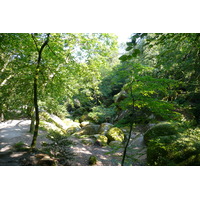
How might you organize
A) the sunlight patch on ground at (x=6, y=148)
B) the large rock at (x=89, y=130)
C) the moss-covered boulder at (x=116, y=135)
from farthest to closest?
the large rock at (x=89, y=130)
the moss-covered boulder at (x=116, y=135)
the sunlight patch on ground at (x=6, y=148)

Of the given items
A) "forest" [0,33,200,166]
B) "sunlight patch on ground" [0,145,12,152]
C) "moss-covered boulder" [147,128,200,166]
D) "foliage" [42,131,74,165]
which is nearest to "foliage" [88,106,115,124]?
"forest" [0,33,200,166]

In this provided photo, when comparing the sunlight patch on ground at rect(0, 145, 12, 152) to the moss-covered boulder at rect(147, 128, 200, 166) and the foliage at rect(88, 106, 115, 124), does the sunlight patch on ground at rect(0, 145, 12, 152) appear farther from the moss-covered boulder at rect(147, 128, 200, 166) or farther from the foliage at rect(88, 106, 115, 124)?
the foliage at rect(88, 106, 115, 124)

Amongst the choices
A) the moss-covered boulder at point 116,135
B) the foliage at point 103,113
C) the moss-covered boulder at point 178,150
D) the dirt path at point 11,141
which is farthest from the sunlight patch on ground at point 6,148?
the foliage at point 103,113

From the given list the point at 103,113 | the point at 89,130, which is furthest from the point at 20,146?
the point at 103,113

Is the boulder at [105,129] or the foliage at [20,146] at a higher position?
the foliage at [20,146]

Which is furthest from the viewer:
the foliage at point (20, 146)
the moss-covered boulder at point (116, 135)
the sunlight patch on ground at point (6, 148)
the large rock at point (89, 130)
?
the large rock at point (89, 130)

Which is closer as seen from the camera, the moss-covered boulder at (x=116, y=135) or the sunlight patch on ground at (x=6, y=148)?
the sunlight patch on ground at (x=6, y=148)

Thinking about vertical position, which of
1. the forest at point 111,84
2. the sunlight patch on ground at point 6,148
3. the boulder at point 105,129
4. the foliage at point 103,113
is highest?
the forest at point 111,84

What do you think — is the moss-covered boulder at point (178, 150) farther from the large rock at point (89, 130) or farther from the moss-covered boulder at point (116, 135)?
the large rock at point (89, 130)

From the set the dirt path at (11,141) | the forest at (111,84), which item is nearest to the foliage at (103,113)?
the forest at (111,84)

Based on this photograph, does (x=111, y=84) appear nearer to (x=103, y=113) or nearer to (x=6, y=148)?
(x=6, y=148)
